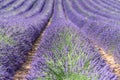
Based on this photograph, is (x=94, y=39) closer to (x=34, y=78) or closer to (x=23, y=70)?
(x=23, y=70)

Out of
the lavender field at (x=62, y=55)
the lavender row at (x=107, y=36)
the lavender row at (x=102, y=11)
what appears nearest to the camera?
the lavender field at (x=62, y=55)

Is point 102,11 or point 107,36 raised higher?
point 107,36

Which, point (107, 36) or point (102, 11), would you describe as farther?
point (102, 11)

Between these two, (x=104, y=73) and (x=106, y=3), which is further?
(x=106, y=3)

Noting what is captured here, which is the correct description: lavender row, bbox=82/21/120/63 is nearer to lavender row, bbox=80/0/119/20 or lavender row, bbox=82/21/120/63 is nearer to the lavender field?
the lavender field

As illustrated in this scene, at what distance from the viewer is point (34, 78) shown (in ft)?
18.5

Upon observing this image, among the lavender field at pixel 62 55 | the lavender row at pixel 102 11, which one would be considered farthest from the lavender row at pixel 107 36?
the lavender row at pixel 102 11

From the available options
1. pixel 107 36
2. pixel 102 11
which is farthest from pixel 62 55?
pixel 102 11

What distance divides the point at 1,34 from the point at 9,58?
1051 mm

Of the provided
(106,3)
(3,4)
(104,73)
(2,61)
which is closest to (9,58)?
(2,61)

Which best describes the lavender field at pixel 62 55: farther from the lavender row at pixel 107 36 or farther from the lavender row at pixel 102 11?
the lavender row at pixel 102 11

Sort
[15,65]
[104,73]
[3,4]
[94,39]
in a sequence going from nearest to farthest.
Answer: [104,73], [15,65], [94,39], [3,4]

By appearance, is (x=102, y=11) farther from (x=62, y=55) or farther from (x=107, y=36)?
(x=62, y=55)

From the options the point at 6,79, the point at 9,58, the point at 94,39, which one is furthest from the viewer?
the point at 94,39
